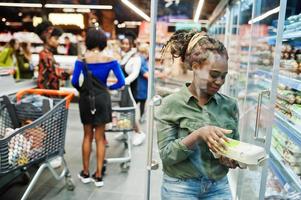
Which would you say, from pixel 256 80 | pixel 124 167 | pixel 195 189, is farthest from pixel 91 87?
pixel 195 189

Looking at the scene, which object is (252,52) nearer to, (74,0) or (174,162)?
(174,162)

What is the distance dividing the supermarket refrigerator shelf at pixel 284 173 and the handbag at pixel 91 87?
174cm

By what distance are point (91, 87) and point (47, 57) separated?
0.99 m

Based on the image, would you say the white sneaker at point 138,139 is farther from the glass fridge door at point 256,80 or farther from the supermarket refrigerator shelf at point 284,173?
the supermarket refrigerator shelf at point 284,173

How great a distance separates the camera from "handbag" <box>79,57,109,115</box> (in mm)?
3186

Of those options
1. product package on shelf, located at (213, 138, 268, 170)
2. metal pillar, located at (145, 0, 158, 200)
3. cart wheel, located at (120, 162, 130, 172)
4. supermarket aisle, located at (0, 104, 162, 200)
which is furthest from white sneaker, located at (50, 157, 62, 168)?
product package on shelf, located at (213, 138, 268, 170)

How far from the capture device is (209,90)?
1284mm

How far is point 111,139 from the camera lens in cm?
511

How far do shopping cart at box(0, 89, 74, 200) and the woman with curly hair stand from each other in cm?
166

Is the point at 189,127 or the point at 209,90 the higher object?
the point at 209,90

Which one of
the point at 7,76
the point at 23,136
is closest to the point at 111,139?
the point at 7,76

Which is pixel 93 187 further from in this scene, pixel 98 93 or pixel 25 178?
pixel 98 93

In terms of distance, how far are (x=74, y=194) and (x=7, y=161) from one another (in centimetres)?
88

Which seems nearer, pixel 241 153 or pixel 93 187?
pixel 241 153
